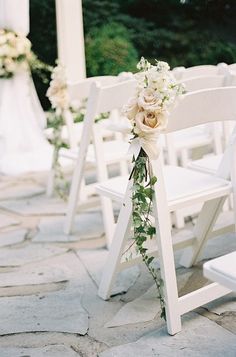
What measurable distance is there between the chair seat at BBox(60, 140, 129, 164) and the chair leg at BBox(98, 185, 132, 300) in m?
0.92

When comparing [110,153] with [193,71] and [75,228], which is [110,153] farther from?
[193,71]

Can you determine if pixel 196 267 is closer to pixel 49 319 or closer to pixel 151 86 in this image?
pixel 49 319

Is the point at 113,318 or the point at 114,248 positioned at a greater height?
the point at 114,248

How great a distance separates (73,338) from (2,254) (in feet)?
3.46

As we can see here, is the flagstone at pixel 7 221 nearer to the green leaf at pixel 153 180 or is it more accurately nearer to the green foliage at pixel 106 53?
the green leaf at pixel 153 180

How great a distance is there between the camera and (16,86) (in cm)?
534

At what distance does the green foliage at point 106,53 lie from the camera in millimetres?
6809

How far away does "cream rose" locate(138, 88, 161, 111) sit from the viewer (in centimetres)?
198

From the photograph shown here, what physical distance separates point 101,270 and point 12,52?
2898 mm

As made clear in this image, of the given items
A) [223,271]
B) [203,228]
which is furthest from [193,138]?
[223,271]

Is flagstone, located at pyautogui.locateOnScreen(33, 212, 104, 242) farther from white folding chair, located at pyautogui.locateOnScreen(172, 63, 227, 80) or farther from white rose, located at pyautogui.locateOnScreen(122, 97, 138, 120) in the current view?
white rose, located at pyautogui.locateOnScreen(122, 97, 138, 120)

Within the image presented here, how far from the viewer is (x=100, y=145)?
318cm

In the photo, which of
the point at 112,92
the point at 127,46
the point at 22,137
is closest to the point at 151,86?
the point at 112,92

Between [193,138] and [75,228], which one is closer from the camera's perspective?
[75,228]
